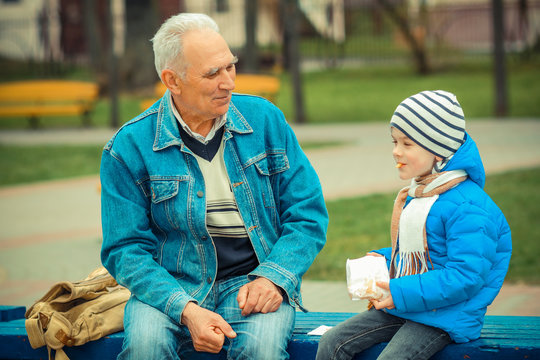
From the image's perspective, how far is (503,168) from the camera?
357 inches

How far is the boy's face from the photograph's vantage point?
2.67 meters

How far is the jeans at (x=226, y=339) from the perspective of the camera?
9.31ft

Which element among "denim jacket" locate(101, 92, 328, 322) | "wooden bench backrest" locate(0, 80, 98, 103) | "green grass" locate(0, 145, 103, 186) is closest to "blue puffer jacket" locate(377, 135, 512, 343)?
"denim jacket" locate(101, 92, 328, 322)

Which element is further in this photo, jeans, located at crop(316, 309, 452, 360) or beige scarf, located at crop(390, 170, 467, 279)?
jeans, located at crop(316, 309, 452, 360)

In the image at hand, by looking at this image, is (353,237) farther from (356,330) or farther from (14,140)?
(14,140)

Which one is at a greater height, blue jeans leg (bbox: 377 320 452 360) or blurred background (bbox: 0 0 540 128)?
blurred background (bbox: 0 0 540 128)

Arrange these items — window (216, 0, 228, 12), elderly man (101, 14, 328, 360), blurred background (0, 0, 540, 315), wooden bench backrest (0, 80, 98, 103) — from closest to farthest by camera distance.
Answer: elderly man (101, 14, 328, 360)
blurred background (0, 0, 540, 315)
wooden bench backrest (0, 80, 98, 103)
window (216, 0, 228, 12)

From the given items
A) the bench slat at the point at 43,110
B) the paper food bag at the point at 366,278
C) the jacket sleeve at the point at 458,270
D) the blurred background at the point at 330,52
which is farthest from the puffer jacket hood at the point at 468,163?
the bench slat at the point at 43,110

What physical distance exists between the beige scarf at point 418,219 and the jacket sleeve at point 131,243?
804 mm

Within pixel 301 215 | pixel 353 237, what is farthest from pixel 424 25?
pixel 301 215

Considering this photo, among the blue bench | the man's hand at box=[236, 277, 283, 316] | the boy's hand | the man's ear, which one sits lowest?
the blue bench

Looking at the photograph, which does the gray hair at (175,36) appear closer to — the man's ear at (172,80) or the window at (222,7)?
the man's ear at (172,80)

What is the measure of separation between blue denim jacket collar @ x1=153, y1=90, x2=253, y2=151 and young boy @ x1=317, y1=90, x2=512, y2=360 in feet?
2.25

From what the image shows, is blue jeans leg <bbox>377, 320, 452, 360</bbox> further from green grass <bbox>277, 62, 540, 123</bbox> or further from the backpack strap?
green grass <bbox>277, 62, 540, 123</bbox>
